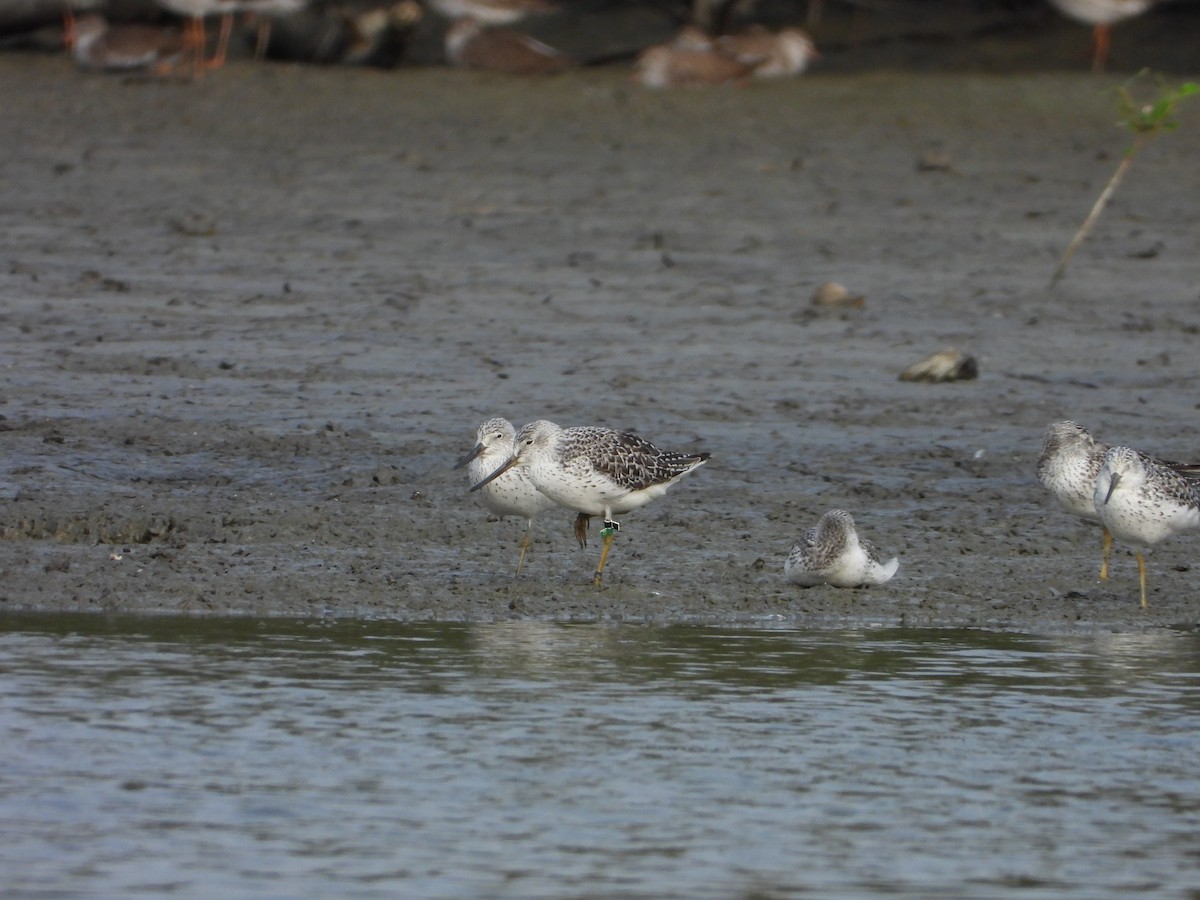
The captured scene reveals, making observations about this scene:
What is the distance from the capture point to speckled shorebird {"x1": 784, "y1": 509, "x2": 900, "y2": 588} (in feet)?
26.7

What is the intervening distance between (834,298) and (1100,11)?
7031 millimetres

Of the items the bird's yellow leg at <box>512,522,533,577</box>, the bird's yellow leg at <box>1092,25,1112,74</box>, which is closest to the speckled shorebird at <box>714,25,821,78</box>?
the bird's yellow leg at <box>1092,25,1112,74</box>

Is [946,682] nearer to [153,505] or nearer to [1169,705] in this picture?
[1169,705]

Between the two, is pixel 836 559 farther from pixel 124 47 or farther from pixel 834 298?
pixel 124 47

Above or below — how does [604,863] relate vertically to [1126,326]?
below

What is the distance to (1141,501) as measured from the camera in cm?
843

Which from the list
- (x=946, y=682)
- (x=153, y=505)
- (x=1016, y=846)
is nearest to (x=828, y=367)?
(x=153, y=505)

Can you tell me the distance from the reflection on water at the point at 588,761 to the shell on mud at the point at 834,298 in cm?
546

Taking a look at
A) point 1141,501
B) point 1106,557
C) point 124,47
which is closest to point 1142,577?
point 1141,501

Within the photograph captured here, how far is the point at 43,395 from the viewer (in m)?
10.9

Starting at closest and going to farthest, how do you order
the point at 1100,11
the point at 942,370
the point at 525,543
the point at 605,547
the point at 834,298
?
the point at 605,547, the point at 525,543, the point at 942,370, the point at 834,298, the point at 1100,11

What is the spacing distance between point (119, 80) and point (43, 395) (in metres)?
7.98

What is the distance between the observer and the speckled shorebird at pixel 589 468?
8625mm

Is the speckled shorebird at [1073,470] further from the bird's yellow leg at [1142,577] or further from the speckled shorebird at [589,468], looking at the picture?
the speckled shorebird at [589,468]
